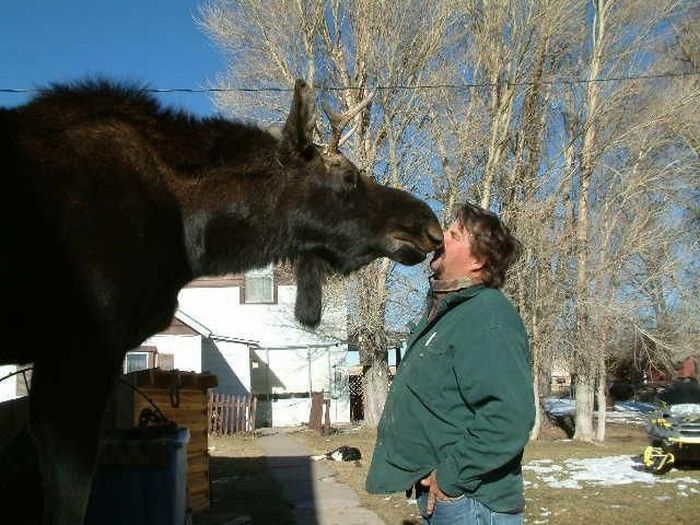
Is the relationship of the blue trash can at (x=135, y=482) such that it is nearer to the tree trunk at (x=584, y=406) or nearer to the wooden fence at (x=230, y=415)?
the wooden fence at (x=230, y=415)

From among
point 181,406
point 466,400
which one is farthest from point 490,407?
point 181,406

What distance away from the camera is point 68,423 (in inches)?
112

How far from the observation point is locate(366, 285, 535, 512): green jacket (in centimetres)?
269

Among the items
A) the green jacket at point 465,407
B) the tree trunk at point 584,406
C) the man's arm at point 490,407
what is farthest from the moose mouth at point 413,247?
the tree trunk at point 584,406

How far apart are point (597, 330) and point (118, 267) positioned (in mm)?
18366

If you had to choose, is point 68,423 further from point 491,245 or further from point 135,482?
point 491,245

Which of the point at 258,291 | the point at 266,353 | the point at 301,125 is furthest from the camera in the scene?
the point at 266,353

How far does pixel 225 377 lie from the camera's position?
25234mm

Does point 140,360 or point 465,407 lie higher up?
point 140,360

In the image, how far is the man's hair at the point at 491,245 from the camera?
310 cm

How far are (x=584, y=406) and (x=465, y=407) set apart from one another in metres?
19.0

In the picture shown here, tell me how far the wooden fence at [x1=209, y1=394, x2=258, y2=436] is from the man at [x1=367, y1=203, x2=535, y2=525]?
18.9 m

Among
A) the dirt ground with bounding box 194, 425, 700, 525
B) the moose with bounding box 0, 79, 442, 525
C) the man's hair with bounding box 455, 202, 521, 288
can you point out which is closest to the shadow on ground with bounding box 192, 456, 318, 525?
the dirt ground with bounding box 194, 425, 700, 525

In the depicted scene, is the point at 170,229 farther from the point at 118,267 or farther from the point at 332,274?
the point at 332,274
